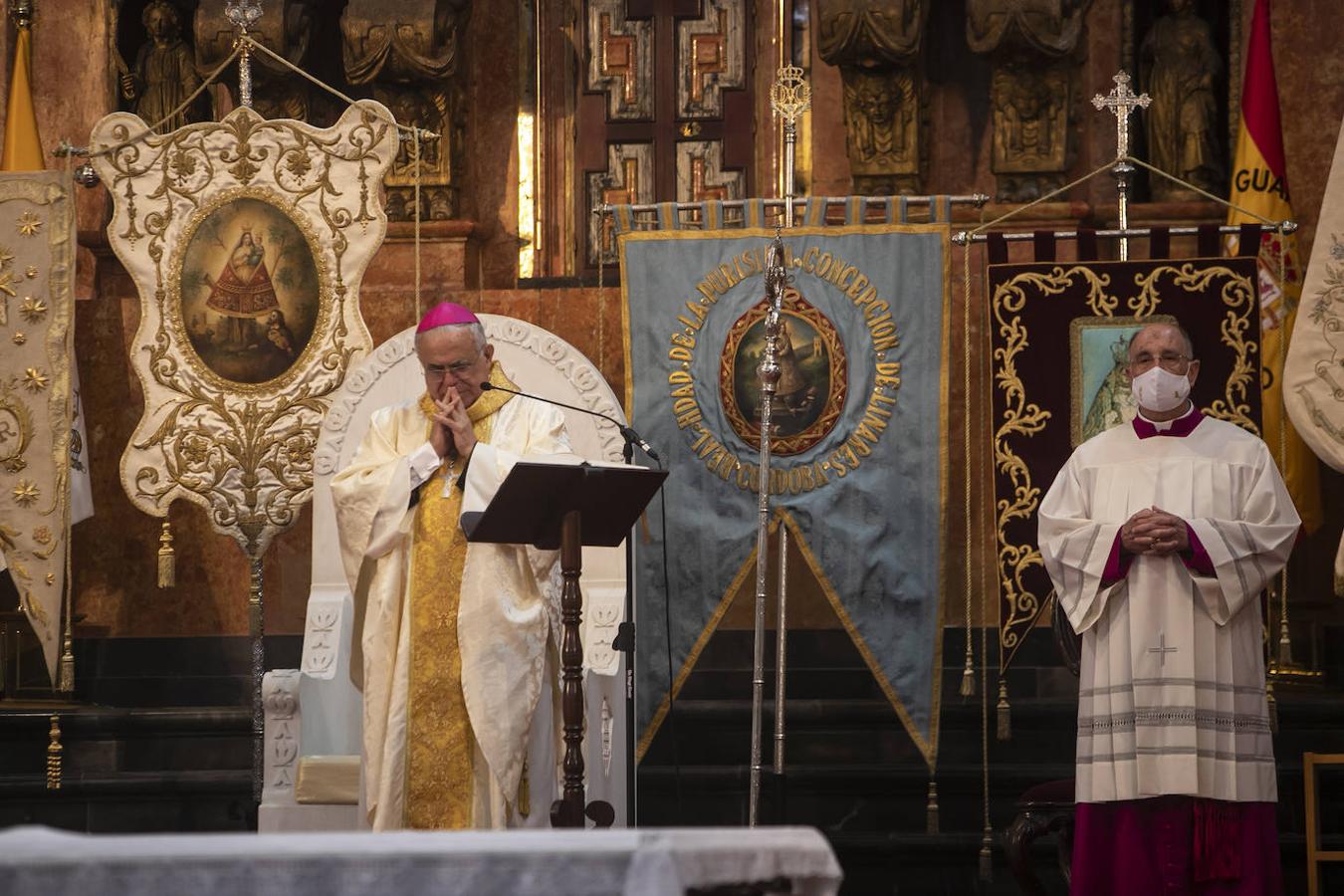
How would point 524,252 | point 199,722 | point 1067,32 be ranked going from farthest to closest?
point 524,252, point 1067,32, point 199,722

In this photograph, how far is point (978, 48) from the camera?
882 centimetres

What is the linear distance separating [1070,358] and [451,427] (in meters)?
2.57

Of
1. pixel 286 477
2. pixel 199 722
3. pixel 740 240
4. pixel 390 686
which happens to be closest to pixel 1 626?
pixel 199 722

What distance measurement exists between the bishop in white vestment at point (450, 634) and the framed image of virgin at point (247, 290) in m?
1.45

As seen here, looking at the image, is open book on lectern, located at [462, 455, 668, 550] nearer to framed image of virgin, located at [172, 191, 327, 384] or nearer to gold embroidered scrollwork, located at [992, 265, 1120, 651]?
gold embroidered scrollwork, located at [992, 265, 1120, 651]

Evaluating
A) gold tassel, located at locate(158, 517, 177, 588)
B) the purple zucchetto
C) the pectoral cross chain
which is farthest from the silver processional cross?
gold tassel, located at locate(158, 517, 177, 588)

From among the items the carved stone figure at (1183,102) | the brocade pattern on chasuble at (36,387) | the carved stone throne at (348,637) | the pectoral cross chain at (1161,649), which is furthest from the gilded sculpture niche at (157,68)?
the pectoral cross chain at (1161,649)

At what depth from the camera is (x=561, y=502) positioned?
5.37 m

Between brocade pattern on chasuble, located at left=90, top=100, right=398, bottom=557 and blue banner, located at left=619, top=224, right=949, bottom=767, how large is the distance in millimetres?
1116

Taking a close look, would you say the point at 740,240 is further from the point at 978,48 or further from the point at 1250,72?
the point at 1250,72

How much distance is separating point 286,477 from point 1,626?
1785mm

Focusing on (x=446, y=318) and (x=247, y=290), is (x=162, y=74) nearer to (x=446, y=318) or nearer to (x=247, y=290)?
(x=247, y=290)

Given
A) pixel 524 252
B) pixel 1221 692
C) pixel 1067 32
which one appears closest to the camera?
pixel 1221 692

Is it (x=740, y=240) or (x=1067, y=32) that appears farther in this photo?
(x=1067, y=32)
